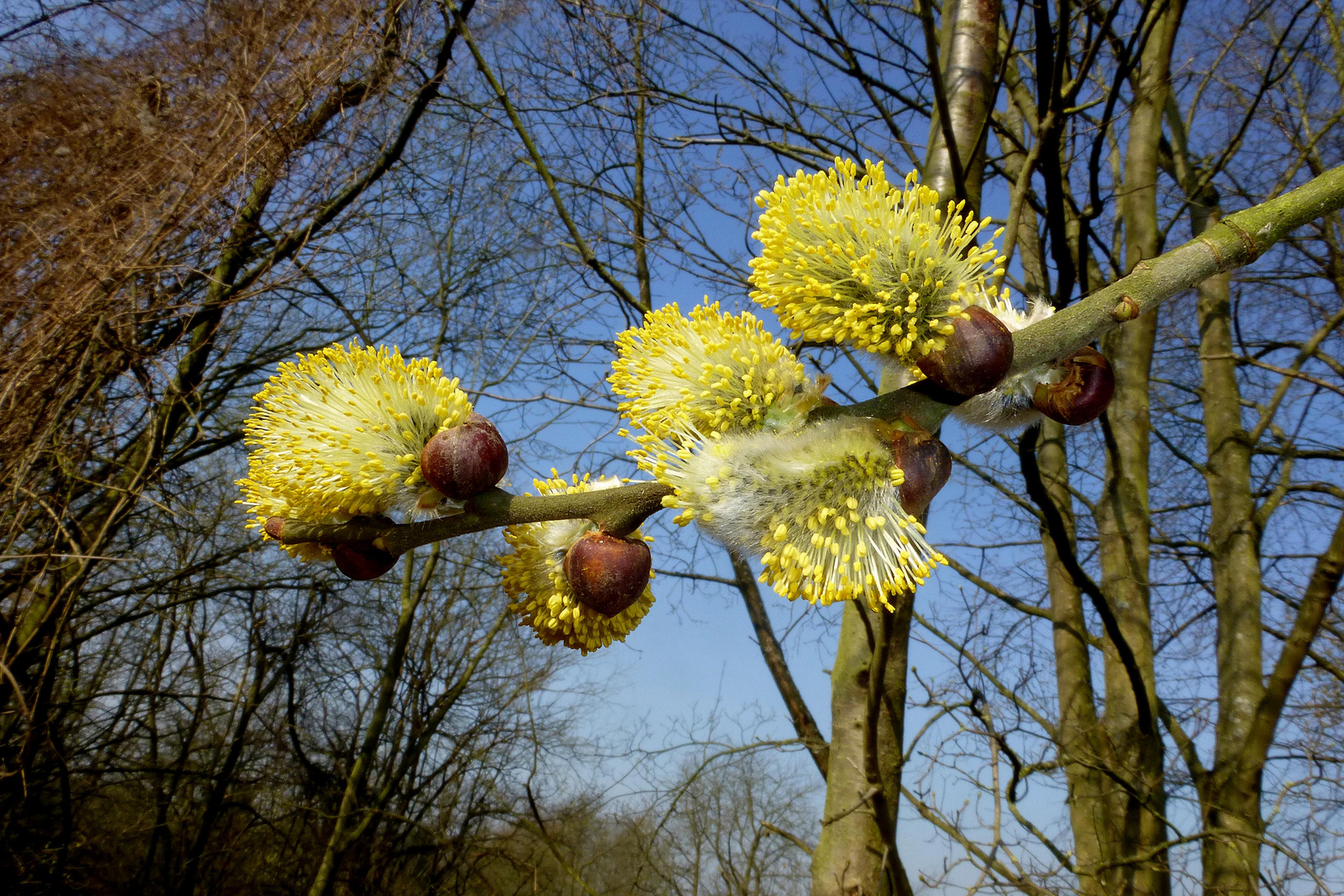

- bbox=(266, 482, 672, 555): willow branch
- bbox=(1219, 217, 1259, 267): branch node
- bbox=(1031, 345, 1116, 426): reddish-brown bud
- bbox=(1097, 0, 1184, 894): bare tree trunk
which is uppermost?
bbox=(1097, 0, 1184, 894): bare tree trunk

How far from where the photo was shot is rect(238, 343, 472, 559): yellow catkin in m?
0.76

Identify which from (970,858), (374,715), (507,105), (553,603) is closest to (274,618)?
(374,715)

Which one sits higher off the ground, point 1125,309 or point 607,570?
point 1125,309

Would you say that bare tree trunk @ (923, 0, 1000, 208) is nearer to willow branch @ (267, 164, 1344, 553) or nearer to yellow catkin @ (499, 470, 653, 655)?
willow branch @ (267, 164, 1344, 553)

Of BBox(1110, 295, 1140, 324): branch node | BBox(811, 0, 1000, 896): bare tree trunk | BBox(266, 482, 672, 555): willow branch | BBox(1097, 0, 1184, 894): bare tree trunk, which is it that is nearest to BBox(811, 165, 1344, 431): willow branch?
BBox(1110, 295, 1140, 324): branch node

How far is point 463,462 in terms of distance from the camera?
73 centimetres

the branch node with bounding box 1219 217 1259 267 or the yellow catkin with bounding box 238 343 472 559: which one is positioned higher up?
the branch node with bounding box 1219 217 1259 267

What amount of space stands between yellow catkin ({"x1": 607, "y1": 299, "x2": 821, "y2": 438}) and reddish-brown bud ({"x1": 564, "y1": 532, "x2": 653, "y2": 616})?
103 mm

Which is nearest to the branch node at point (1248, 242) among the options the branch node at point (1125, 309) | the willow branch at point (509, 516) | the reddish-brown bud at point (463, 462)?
the branch node at point (1125, 309)

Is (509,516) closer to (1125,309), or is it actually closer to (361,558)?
(361,558)

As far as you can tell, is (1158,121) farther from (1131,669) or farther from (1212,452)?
(1131,669)

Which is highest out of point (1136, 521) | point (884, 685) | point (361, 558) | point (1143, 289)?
point (1136, 521)

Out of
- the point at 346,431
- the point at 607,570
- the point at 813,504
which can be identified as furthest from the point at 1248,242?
the point at 346,431

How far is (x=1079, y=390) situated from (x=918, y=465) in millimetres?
187
